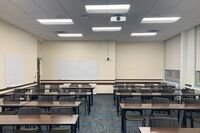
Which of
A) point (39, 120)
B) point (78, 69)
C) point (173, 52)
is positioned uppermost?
point (173, 52)

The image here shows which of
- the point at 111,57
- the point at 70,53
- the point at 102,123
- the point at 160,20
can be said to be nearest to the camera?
the point at 102,123

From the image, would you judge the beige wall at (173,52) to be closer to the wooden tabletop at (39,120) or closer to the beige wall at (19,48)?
the beige wall at (19,48)

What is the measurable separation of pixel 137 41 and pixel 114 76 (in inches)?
103

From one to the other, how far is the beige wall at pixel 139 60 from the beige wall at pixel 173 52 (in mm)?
625

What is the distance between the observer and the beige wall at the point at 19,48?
747cm

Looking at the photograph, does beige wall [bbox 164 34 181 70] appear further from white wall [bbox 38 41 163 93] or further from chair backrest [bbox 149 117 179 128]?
chair backrest [bbox 149 117 179 128]

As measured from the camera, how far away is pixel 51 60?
1286 centimetres

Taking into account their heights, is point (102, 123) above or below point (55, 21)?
below

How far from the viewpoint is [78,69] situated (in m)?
12.8

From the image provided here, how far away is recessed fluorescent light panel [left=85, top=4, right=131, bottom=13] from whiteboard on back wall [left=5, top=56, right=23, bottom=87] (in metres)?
3.95

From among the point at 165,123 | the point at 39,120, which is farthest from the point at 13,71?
the point at 165,123

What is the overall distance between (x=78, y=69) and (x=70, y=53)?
109 centimetres

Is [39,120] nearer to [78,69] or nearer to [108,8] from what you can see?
[108,8]

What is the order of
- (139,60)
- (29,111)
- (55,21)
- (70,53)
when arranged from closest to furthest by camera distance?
(29,111) < (55,21) < (70,53) < (139,60)
